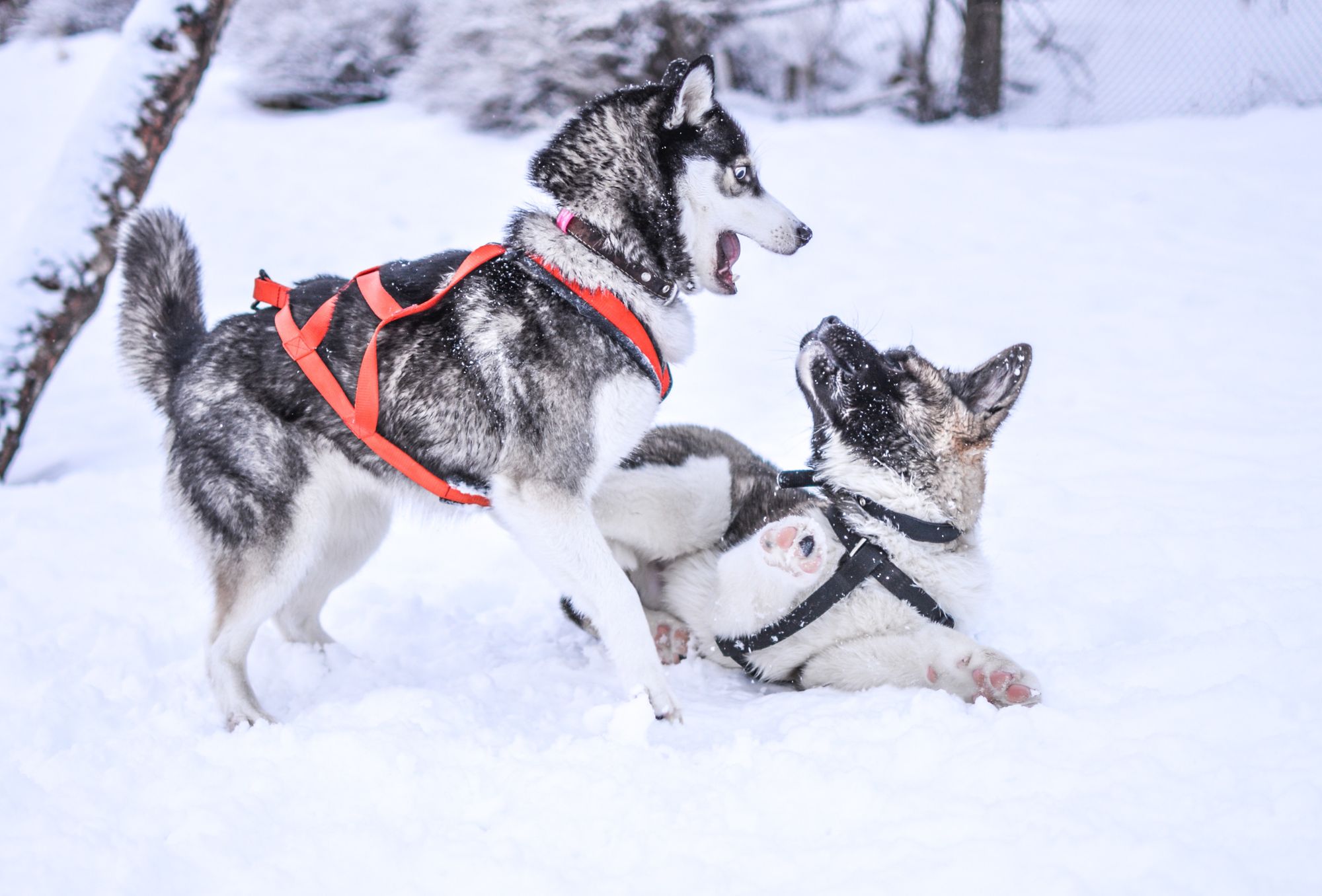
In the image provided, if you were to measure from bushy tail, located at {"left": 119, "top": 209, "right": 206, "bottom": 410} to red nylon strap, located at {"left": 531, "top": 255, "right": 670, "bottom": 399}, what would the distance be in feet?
4.33

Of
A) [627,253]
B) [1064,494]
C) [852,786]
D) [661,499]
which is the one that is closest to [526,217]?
[627,253]

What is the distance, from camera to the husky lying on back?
2.77 meters

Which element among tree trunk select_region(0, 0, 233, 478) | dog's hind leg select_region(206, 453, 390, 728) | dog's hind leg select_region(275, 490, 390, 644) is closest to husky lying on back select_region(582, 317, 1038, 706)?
dog's hind leg select_region(275, 490, 390, 644)

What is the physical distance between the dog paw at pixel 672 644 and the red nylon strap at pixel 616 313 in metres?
0.93

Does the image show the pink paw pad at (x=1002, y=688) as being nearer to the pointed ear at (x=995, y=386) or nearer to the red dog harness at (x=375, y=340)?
the pointed ear at (x=995, y=386)

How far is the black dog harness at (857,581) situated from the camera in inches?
110

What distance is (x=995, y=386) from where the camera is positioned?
9.93ft

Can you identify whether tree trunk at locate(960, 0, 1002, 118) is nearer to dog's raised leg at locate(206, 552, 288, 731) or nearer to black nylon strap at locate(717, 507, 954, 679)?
black nylon strap at locate(717, 507, 954, 679)

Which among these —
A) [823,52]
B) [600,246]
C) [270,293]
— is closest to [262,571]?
[270,293]

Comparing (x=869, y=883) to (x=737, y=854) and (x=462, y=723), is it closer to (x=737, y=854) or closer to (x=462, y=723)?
(x=737, y=854)

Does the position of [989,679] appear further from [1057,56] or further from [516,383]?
[1057,56]

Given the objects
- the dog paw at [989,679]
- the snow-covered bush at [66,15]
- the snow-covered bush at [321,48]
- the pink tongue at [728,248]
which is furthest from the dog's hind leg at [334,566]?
the snow-covered bush at [66,15]

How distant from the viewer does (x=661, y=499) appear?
317 centimetres

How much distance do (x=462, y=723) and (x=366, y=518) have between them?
101 cm
